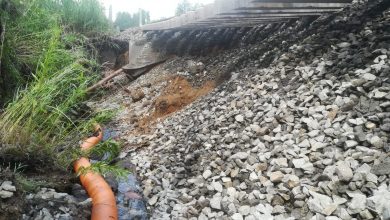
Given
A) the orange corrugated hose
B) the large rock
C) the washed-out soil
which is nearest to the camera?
the large rock

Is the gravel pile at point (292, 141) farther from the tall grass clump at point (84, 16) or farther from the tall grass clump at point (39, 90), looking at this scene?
the tall grass clump at point (84, 16)

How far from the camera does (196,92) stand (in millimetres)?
5168

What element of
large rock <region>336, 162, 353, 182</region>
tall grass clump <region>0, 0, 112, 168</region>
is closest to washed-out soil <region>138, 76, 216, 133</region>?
tall grass clump <region>0, 0, 112, 168</region>

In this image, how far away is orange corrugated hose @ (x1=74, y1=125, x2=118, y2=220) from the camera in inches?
97.9

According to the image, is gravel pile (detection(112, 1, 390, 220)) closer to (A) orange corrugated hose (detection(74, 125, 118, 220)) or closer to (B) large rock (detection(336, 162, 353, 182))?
(B) large rock (detection(336, 162, 353, 182))

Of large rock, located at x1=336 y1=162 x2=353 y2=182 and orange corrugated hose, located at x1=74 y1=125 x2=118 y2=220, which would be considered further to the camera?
orange corrugated hose, located at x1=74 y1=125 x2=118 y2=220

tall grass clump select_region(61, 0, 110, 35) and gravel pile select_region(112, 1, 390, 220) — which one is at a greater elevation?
tall grass clump select_region(61, 0, 110, 35)

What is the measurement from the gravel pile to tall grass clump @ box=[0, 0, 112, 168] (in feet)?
3.06

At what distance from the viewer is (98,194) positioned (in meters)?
2.67

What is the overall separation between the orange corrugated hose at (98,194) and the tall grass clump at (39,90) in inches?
10.9

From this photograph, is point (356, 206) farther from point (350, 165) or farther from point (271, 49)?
point (271, 49)

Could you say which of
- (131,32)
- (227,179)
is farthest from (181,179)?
(131,32)

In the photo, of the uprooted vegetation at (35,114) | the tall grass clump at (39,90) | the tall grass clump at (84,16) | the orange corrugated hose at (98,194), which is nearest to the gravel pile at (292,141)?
the orange corrugated hose at (98,194)

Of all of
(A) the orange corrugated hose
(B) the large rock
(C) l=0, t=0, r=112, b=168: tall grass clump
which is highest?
(C) l=0, t=0, r=112, b=168: tall grass clump
